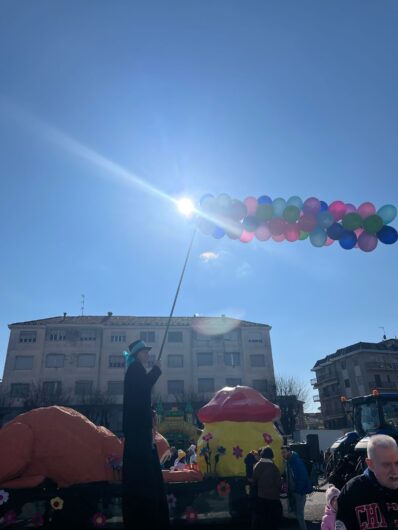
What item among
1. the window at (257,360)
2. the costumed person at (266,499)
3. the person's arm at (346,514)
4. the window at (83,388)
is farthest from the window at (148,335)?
the person's arm at (346,514)

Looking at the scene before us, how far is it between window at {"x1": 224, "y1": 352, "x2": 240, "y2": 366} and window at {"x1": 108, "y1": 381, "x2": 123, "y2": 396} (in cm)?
1010

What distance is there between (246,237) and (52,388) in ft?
108

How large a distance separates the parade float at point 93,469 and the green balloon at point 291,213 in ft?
12.2

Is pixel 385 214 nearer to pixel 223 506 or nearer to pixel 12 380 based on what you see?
pixel 223 506

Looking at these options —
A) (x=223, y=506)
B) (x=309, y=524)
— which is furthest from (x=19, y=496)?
(x=309, y=524)

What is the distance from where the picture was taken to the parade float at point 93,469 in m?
6.68

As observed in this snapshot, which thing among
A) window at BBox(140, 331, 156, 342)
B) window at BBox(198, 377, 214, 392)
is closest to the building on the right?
window at BBox(198, 377, 214, 392)

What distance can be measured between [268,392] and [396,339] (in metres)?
26.4

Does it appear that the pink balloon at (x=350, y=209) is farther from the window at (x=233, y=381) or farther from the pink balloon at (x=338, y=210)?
the window at (x=233, y=381)

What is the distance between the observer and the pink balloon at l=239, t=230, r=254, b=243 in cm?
830

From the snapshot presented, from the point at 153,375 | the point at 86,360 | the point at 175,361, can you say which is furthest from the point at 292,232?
the point at 86,360

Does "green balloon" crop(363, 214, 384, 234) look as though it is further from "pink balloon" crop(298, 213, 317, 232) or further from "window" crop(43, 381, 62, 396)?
"window" crop(43, 381, 62, 396)

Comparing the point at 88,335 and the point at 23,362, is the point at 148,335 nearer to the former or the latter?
the point at 88,335

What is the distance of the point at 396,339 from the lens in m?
55.6
